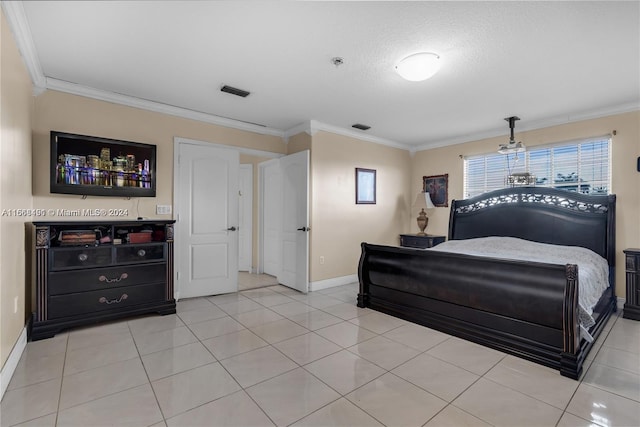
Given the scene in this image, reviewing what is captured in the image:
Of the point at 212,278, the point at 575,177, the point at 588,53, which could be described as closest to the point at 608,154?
the point at 575,177

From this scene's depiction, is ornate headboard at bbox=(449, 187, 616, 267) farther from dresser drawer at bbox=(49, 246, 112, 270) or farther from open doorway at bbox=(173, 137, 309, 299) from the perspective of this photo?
dresser drawer at bbox=(49, 246, 112, 270)

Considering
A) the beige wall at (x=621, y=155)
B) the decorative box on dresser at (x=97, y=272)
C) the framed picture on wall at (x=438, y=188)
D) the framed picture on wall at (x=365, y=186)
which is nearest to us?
the decorative box on dresser at (x=97, y=272)

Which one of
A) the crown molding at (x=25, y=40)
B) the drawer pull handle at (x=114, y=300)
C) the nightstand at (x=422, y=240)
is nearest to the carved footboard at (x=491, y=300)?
the nightstand at (x=422, y=240)

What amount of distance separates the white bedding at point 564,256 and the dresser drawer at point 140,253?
134 inches

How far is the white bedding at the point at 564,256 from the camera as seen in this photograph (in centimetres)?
259

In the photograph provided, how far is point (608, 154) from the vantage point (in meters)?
4.07

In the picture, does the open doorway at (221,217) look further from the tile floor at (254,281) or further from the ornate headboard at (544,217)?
the ornate headboard at (544,217)

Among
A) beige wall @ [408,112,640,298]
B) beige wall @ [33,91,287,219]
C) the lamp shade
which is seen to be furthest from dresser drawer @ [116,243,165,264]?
beige wall @ [408,112,640,298]

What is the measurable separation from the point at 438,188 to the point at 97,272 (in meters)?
5.38

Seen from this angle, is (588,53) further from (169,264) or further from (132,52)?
(169,264)

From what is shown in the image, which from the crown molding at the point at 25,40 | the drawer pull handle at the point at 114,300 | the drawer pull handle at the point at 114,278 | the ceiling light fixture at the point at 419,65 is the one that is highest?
the crown molding at the point at 25,40

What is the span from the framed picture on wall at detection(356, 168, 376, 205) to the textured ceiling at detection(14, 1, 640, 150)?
4.67ft

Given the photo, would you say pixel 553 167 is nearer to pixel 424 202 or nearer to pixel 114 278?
pixel 424 202

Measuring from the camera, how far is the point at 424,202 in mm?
5742
